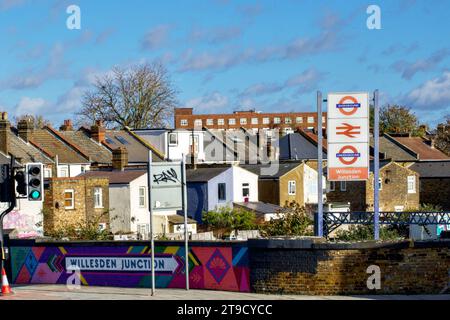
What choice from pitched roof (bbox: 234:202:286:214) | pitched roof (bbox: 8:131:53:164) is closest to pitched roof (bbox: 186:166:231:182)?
pitched roof (bbox: 234:202:286:214)

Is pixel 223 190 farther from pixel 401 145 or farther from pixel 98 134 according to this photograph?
pixel 401 145

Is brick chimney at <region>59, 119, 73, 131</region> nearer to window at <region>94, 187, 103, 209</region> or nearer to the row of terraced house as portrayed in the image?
the row of terraced house

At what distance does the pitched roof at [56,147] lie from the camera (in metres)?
67.1

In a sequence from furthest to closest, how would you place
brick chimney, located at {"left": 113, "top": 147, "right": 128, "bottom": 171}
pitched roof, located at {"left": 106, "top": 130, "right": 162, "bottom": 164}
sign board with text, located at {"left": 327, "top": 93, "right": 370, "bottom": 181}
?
pitched roof, located at {"left": 106, "top": 130, "right": 162, "bottom": 164} → brick chimney, located at {"left": 113, "top": 147, "right": 128, "bottom": 171} → sign board with text, located at {"left": 327, "top": 93, "right": 370, "bottom": 181}

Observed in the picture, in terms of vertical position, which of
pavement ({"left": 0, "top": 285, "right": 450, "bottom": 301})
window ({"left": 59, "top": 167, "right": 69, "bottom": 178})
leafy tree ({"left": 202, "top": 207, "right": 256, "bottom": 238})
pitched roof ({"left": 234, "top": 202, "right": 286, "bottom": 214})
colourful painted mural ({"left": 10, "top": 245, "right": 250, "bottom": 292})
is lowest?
leafy tree ({"left": 202, "top": 207, "right": 256, "bottom": 238})

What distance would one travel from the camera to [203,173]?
66.8 metres

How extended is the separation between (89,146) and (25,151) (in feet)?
32.5

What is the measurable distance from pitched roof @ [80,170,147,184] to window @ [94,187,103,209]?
9.58 ft

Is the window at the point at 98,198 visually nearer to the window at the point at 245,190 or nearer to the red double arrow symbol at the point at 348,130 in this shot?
Result: the window at the point at 245,190

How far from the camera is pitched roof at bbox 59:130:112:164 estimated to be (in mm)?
71500

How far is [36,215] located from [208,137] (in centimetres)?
3611
